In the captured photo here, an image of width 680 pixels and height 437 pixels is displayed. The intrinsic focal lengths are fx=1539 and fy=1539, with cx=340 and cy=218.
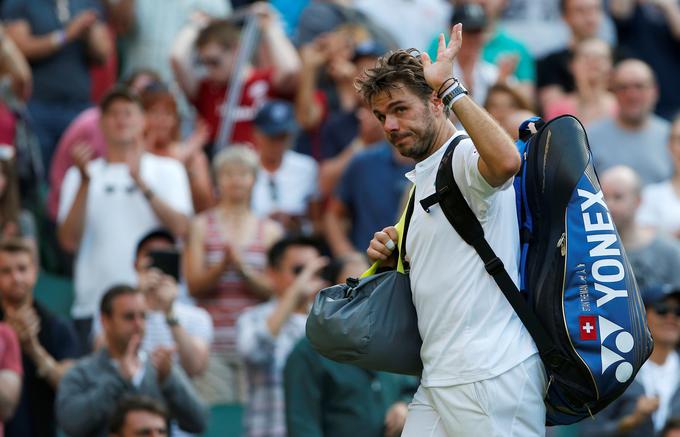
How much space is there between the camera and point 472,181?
5422 mm

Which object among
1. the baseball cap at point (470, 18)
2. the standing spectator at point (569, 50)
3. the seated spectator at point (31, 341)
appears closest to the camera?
the seated spectator at point (31, 341)

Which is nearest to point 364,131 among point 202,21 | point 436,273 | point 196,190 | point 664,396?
point 196,190

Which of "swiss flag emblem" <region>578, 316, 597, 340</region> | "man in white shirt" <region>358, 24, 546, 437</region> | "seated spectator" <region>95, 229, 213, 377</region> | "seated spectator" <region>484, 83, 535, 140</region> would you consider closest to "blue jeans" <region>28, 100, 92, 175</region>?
"seated spectator" <region>95, 229, 213, 377</region>

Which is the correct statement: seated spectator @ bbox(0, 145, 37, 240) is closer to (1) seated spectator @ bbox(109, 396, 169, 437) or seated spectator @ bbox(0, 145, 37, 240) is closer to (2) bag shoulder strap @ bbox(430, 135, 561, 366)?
(1) seated spectator @ bbox(109, 396, 169, 437)

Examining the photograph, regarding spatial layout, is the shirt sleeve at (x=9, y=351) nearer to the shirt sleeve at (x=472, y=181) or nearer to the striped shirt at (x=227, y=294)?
the striped shirt at (x=227, y=294)

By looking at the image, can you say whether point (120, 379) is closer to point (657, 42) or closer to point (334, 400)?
point (334, 400)

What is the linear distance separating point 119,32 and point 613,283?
8.55 meters

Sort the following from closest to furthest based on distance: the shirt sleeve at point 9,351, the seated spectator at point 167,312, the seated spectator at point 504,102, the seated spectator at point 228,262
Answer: the shirt sleeve at point 9,351
the seated spectator at point 167,312
the seated spectator at point 228,262
the seated spectator at point 504,102

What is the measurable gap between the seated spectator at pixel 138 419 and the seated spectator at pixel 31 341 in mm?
828

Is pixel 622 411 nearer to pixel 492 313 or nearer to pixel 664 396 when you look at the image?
pixel 664 396

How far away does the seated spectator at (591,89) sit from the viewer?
484 inches

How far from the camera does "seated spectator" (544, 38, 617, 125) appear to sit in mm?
12289

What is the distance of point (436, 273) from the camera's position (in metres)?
5.63

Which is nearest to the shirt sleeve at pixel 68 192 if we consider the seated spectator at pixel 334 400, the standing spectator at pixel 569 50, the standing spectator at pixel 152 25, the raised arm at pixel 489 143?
the standing spectator at pixel 152 25
